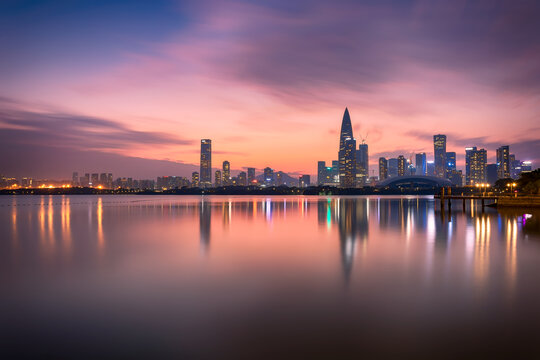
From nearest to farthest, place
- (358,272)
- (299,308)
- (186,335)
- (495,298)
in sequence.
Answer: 1. (186,335)
2. (299,308)
3. (495,298)
4. (358,272)

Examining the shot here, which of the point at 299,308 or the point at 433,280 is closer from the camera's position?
the point at 299,308

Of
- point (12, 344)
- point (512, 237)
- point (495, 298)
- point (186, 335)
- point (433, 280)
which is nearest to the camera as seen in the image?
point (12, 344)

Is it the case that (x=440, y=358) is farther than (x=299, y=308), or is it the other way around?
(x=299, y=308)

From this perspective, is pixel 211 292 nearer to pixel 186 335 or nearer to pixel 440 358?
pixel 186 335

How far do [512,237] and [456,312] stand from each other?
834 inches

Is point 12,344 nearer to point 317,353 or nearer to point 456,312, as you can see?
point 317,353

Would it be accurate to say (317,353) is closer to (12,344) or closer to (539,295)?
(12,344)

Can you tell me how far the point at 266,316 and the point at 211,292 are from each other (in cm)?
354

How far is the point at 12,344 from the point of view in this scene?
880 cm

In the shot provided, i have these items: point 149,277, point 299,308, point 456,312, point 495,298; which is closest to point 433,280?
point 495,298

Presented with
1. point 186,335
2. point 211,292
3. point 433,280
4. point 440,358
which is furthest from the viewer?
point 433,280

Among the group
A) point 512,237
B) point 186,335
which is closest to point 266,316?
point 186,335

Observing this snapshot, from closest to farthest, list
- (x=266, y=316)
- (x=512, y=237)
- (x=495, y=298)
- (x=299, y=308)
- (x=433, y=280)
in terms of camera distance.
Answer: (x=266, y=316)
(x=299, y=308)
(x=495, y=298)
(x=433, y=280)
(x=512, y=237)

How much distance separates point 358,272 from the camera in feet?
55.8
